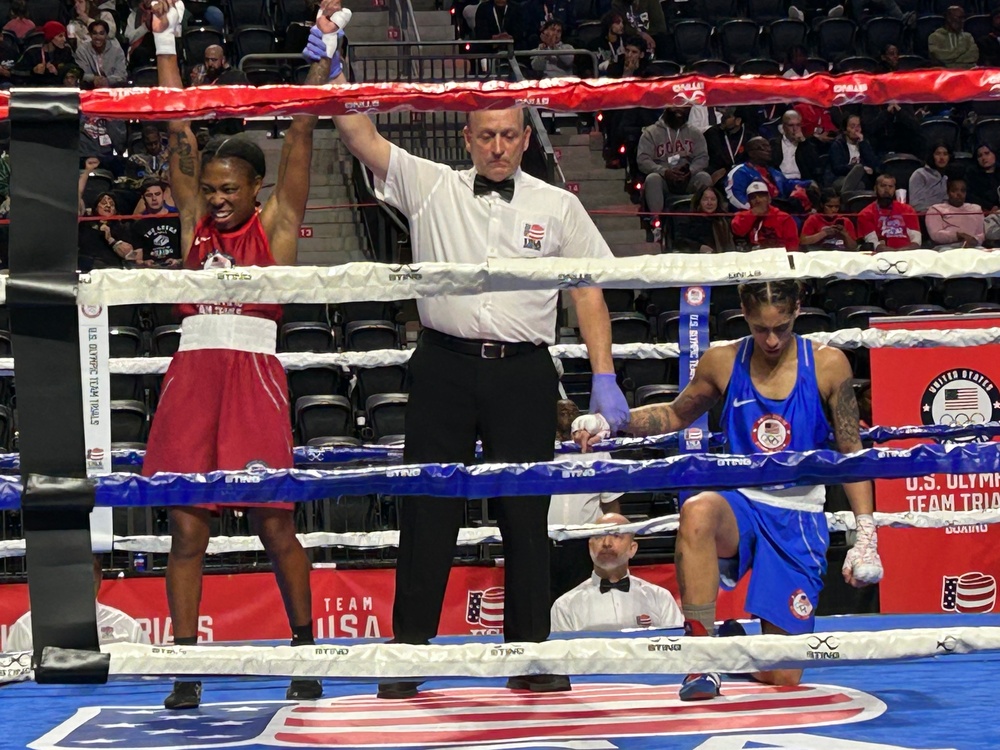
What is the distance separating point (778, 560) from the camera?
3.31 metres

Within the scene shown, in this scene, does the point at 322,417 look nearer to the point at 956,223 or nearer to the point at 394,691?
the point at 394,691

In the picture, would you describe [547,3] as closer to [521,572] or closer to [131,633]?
[131,633]

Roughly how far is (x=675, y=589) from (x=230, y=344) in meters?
3.04

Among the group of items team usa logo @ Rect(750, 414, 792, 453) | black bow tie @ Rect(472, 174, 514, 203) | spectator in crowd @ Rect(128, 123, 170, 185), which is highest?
spectator in crowd @ Rect(128, 123, 170, 185)

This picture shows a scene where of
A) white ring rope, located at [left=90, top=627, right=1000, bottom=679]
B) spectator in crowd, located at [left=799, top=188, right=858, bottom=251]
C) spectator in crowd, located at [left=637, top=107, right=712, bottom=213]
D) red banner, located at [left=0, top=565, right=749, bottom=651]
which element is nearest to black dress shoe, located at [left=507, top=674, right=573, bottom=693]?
white ring rope, located at [left=90, top=627, right=1000, bottom=679]

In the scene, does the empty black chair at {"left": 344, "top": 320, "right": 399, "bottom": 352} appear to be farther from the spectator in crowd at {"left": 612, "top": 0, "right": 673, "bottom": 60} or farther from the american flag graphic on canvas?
the spectator in crowd at {"left": 612, "top": 0, "right": 673, "bottom": 60}

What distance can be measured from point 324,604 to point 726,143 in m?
5.17

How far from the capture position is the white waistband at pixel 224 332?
3.04m

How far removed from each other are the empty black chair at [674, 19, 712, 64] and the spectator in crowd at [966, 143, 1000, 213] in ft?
7.58

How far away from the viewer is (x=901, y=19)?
11.1 meters

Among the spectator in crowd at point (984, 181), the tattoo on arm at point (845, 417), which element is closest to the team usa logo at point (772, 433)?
the tattoo on arm at point (845, 417)

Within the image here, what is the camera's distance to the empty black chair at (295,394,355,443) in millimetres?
6105

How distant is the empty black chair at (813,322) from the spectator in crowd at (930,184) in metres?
2.40

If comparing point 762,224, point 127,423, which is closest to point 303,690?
point 127,423
